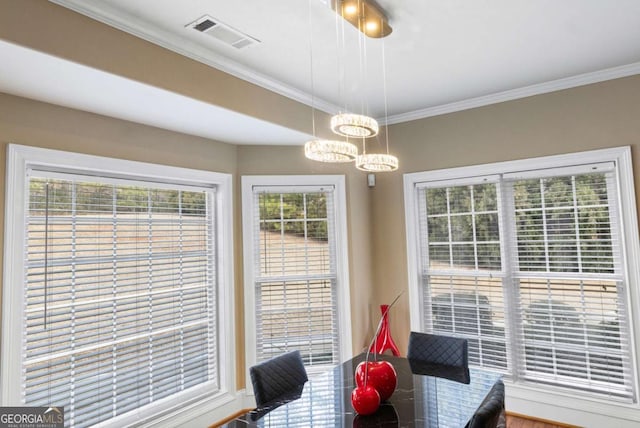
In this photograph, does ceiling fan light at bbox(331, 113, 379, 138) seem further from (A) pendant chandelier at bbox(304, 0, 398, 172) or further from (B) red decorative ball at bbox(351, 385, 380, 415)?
(B) red decorative ball at bbox(351, 385, 380, 415)

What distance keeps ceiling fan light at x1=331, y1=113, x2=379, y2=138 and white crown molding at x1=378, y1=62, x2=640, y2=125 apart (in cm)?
205

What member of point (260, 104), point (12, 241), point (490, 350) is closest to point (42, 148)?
point (12, 241)

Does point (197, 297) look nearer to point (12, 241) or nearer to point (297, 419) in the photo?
point (12, 241)

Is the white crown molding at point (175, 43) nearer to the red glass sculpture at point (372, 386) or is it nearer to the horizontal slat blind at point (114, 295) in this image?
the horizontal slat blind at point (114, 295)

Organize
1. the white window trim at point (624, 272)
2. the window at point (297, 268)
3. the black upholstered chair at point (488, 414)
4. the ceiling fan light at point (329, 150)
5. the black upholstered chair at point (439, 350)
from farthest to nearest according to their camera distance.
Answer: the window at point (297, 268)
the white window trim at point (624, 272)
the black upholstered chair at point (439, 350)
the ceiling fan light at point (329, 150)
the black upholstered chair at point (488, 414)

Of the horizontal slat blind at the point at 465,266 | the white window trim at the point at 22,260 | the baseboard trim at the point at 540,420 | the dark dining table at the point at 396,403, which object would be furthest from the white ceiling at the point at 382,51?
the baseboard trim at the point at 540,420

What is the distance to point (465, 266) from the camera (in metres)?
3.71

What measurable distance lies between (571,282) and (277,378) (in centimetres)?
253

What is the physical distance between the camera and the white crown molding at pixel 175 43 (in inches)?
77.2

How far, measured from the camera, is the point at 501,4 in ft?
6.88

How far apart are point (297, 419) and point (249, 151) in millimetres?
2455

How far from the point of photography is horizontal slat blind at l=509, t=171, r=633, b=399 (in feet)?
10.0

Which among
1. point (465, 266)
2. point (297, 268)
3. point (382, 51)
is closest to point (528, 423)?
point (465, 266)

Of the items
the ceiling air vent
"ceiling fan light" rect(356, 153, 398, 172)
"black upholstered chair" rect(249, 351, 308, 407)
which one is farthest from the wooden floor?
the ceiling air vent
